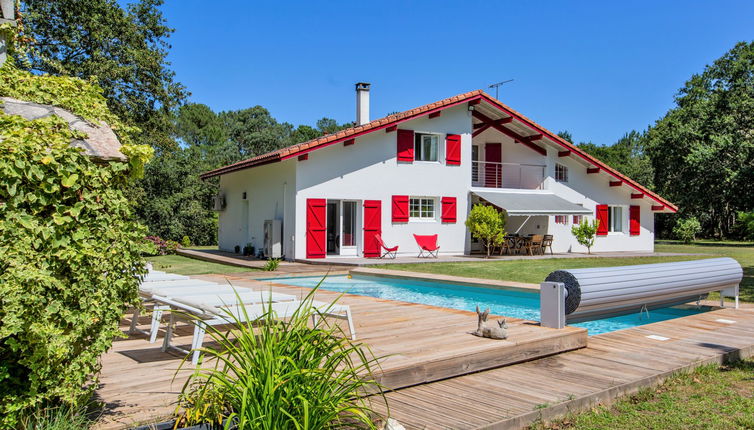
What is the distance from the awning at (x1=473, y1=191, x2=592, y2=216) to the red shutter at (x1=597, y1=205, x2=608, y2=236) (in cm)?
204

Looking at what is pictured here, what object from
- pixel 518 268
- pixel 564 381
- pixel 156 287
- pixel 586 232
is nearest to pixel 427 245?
pixel 518 268

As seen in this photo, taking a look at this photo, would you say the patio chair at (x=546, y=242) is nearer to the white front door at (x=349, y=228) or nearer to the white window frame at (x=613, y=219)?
the white window frame at (x=613, y=219)

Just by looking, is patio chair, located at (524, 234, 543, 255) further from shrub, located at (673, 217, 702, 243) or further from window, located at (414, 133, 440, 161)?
shrub, located at (673, 217, 702, 243)

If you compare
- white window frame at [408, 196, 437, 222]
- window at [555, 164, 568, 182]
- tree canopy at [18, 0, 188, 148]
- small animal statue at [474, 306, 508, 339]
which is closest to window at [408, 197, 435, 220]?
white window frame at [408, 196, 437, 222]

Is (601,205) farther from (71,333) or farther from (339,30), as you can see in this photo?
(71,333)

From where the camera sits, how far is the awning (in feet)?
66.1

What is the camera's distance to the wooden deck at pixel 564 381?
142 inches

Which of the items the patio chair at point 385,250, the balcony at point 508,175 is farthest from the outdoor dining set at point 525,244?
the patio chair at point 385,250

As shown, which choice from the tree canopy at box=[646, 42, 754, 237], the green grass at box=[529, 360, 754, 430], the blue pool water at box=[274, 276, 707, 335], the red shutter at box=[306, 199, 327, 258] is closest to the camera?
the green grass at box=[529, 360, 754, 430]

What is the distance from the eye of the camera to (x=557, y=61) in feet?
90.7

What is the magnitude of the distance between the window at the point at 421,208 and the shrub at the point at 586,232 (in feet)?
19.6

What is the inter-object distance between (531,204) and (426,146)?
14.2ft

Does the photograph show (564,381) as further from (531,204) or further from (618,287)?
(531,204)

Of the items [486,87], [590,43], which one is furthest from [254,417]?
[590,43]
